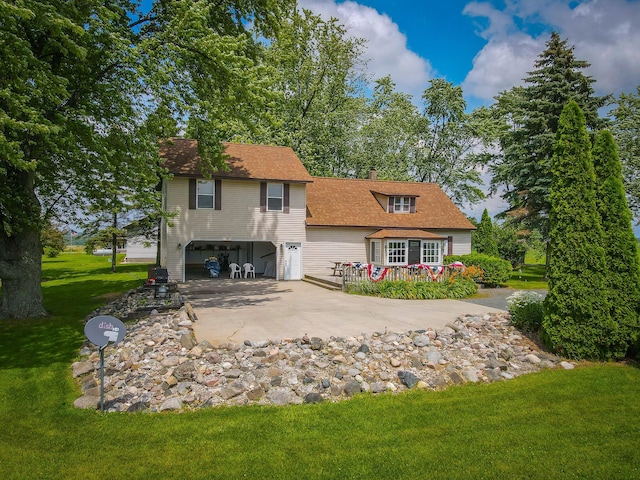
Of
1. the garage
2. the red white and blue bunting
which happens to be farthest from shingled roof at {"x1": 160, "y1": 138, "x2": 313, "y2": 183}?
the red white and blue bunting

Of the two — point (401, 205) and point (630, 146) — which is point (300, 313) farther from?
point (630, 146)

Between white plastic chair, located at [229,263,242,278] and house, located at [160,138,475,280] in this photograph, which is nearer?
house, located at [160,138,475,280]

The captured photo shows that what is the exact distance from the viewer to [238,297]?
48.4ft

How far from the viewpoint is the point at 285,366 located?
727 cm

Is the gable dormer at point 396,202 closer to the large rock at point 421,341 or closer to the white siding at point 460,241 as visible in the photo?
the white siding at point 460,241

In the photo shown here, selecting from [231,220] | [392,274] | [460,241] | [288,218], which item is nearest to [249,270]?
[231,220]

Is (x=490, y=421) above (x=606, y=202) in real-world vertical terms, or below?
below

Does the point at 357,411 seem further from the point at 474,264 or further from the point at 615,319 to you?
the point at 474,264

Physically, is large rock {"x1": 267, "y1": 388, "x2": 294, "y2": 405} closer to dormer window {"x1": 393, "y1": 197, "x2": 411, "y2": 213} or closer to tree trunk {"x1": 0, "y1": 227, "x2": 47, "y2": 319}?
tree trunk {"x1": 0, "y1": 227, "x2": 47, "y2": 319}

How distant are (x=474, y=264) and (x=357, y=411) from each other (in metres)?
16.4

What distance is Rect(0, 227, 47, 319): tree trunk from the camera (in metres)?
10.7

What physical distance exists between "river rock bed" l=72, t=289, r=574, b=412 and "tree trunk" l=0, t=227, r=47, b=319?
3.48 meters

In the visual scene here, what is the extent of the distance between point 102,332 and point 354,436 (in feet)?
12.5

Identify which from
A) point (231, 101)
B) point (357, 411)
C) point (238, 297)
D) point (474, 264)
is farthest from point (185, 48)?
point (474, 264)
